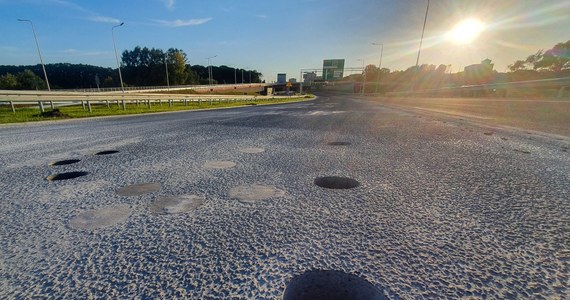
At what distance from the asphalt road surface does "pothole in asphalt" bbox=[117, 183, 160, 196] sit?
0.01 m

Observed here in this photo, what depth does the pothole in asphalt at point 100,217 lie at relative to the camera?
1.69 meters

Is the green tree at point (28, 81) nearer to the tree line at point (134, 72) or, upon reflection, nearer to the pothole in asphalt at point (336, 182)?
the tree line at point (134, 72)

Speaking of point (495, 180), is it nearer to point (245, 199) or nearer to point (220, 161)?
point (245, 199)

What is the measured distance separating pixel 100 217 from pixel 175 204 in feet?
1.68

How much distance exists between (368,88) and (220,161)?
295ft

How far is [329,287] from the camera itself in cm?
112

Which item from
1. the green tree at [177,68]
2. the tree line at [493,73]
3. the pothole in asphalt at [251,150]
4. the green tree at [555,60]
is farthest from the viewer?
the green tree at [177,68]

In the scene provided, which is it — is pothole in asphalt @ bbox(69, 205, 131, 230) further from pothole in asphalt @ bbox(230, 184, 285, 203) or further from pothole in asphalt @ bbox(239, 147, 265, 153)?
pothole in asphalt @ bbox(239, 147, 265, 153)

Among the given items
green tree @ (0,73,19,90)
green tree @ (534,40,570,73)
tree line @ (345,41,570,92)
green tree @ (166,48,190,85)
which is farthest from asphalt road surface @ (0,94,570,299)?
green tree @ (166,48,190,85)

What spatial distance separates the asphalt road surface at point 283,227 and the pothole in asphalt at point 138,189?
11 millimetres

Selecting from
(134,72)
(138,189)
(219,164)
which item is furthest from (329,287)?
(134,72)

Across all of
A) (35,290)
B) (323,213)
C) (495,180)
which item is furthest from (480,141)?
(35,290)

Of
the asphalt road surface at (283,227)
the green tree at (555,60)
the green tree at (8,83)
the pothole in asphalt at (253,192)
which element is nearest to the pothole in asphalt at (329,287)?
the asphalt road surface at (283,227)

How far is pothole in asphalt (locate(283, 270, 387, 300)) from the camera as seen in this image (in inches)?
42.3
